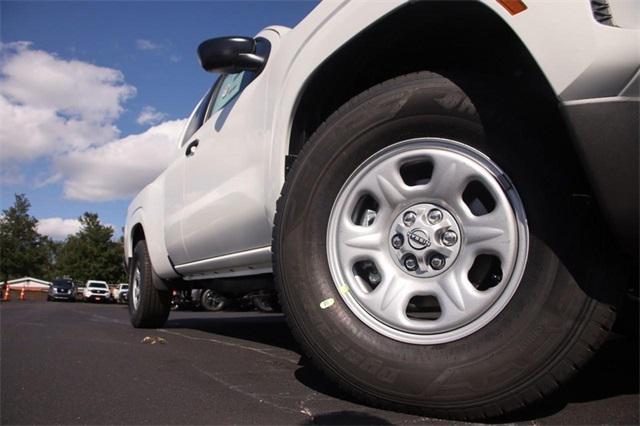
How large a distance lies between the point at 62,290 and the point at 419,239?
37349 mm

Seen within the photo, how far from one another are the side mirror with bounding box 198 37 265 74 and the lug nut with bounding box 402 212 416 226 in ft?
4.52

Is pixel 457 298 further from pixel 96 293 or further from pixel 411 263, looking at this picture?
pixel 96 293

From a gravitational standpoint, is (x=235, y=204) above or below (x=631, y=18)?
below

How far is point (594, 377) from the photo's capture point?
2361 mm

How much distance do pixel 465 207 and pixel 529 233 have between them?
248mm

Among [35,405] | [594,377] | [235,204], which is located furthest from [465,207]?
[35,405]

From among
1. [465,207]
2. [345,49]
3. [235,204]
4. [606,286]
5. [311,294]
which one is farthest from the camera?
[235,204]

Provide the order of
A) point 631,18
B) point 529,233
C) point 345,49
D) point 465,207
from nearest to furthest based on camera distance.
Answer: point 631,18
point 529,233
point 465,207
point 345,49

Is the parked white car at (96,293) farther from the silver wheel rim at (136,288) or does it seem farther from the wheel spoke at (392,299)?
the wheel spoke at (392,299)

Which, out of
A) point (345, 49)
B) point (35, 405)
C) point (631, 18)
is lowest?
point (35, 405)

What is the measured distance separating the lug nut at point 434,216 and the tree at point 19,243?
73858 mm

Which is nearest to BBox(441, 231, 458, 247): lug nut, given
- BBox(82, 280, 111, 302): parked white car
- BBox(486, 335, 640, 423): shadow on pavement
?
BBox(486, 335, 640, 423): shadow on pavement

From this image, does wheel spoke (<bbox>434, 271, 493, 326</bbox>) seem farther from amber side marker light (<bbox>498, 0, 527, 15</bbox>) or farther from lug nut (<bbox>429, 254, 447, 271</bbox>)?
amber side marker light (<bbox>498, 0, 527, 15</bbox>)

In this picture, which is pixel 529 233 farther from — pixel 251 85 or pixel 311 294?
pixel 251 85
